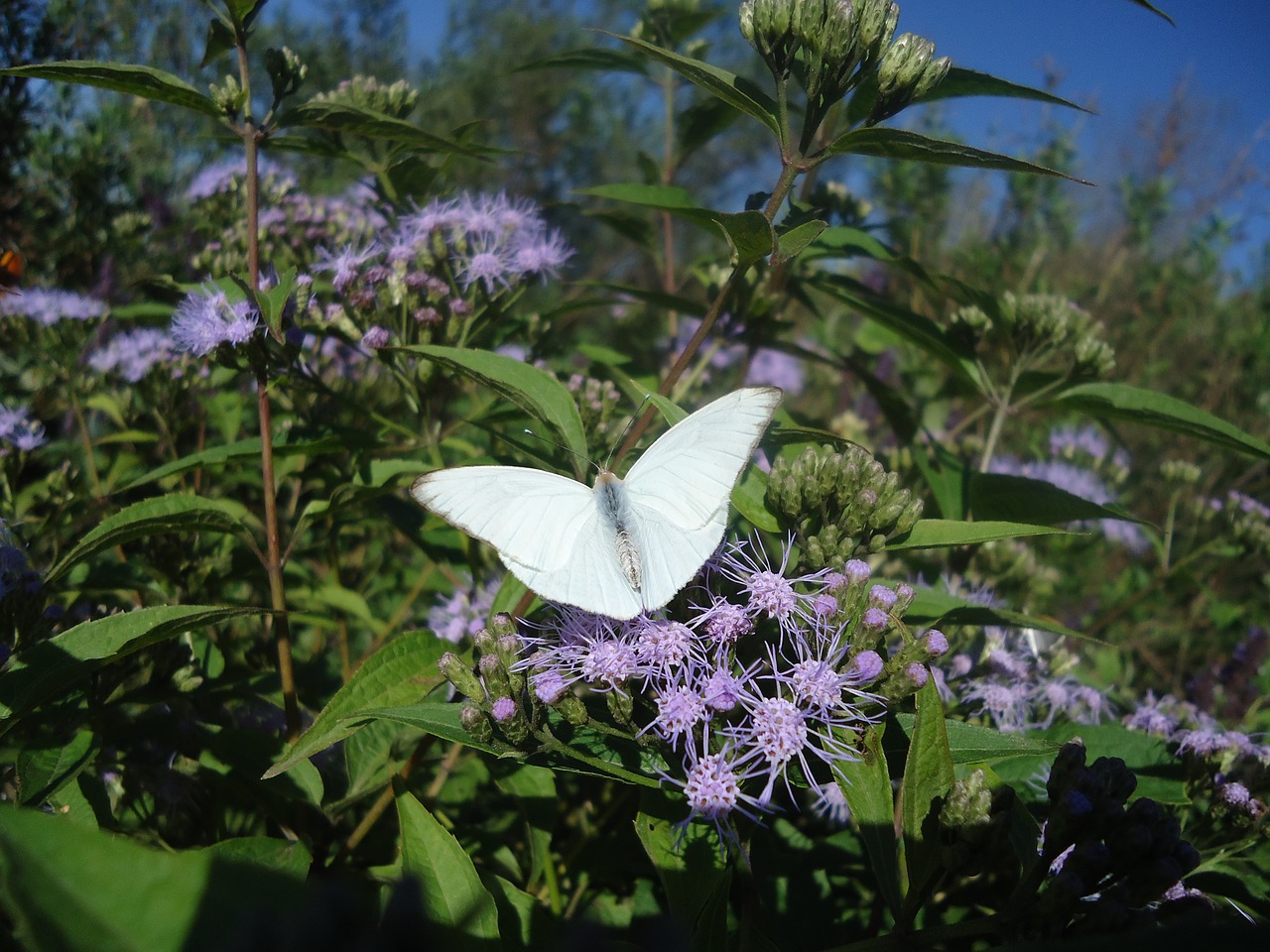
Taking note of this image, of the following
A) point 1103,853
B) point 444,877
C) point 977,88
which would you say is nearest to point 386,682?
point 444,877

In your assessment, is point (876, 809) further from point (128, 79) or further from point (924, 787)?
point (128, 79)

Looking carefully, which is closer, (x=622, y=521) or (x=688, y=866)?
(x=688, y=866)

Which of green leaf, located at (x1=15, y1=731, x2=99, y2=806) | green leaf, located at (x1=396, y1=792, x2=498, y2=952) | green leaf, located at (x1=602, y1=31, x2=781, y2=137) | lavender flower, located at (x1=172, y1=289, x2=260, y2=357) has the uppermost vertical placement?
green leaf, located at (x1=602, y1=31, x2=781, y2=137)

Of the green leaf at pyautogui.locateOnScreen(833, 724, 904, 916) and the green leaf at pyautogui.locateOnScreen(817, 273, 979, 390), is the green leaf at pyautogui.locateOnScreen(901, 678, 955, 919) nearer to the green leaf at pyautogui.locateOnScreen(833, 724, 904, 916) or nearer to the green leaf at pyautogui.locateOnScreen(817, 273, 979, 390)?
the green leaf at pyautogui.locateOnScreen(833, 724, 904, 916)

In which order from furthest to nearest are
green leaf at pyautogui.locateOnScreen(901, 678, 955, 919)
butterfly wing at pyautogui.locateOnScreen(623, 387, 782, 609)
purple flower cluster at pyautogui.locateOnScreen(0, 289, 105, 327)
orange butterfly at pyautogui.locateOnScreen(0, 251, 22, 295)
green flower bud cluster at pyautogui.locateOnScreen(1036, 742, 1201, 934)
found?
purple flower cluster at pyautogui.locateOnScreen(0, 289, 105, 327) → orange butterfly at pyautogui.locateOnScreen(0, 251, 22, 295) → butterfly wing at pyautogui.locateOnScreen(623, 387, 782, 609) → green leaf at pyautogui.locateOnScreen(901, 678, 955, 919) → green flower bud cluster at pyautogui.locateOnScreen(1036, 742, 1201, 934)

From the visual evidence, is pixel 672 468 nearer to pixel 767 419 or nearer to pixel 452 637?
pixel 767 419

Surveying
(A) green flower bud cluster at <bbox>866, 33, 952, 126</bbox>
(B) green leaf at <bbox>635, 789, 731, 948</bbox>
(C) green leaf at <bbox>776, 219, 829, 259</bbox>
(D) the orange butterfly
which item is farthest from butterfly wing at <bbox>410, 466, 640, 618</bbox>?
(D) the orange butterfly

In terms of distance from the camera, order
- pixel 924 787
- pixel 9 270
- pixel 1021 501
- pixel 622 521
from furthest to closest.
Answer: pixel 9 270 < pixel 1021 501 < pixel 622 521 < pixel 924 787
